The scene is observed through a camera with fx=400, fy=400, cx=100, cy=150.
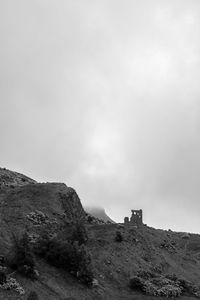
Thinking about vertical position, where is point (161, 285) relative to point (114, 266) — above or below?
below

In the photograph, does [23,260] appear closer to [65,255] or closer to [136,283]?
[65,255]

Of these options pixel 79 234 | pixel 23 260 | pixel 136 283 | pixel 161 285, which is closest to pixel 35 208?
pixel 79 234

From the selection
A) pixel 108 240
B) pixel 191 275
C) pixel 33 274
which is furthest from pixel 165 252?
pixel 33 274

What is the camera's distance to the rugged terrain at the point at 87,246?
35.1 m

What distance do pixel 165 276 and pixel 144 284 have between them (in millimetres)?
6103

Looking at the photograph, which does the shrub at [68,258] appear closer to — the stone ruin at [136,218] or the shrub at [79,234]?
the shrub at [79,234]

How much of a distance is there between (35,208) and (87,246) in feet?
28.4

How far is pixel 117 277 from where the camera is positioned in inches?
1738

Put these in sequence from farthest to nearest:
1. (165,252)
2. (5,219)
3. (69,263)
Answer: (165,252) < (5,219) < (69,263)

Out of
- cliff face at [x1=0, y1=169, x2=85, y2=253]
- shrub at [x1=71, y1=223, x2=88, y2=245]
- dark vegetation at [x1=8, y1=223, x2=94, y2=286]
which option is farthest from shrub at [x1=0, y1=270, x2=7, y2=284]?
shrub at [x1=71, y1=223, x2=88, y2=245]

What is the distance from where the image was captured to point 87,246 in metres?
49.2

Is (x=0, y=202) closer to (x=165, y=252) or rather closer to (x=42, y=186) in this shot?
(x=42, y=186)

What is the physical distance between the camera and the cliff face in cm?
4528

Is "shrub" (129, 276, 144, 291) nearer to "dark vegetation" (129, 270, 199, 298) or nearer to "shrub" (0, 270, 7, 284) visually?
"dark vegetation" (129, 270, 199, 298)
